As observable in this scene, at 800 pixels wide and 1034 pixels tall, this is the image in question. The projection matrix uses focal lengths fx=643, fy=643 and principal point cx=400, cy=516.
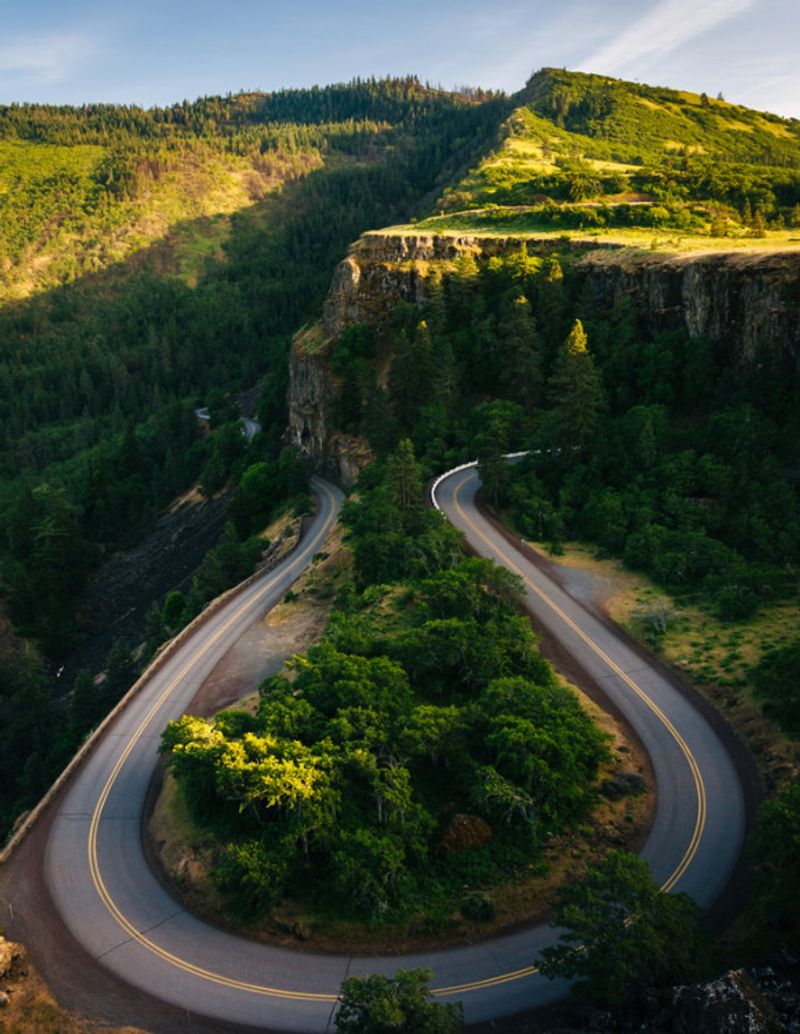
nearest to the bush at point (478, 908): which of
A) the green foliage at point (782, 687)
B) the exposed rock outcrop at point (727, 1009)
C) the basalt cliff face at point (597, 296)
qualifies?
the exposed rock outcrop at point (727, 1009)

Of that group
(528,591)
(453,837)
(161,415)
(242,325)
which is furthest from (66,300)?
(453,837)

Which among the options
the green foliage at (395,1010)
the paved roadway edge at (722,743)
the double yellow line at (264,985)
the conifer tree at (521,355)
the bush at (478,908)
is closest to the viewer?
the green foliage at (395,1010)

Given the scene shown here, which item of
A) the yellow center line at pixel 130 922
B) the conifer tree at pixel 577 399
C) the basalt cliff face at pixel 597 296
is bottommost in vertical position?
the yellow center line at pixel 130 922

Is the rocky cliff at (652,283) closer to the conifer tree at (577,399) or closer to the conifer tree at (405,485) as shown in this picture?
the conifer tree at (577,399)

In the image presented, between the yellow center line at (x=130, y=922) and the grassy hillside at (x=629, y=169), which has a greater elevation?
the grassy hillside at (x=629, y=169)

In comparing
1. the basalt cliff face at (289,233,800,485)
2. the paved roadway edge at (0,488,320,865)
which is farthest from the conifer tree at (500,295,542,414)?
the paved roadway edge at (0,488,320,865)

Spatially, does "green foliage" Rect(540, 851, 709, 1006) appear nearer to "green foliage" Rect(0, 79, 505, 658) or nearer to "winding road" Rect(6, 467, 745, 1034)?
"winding road" Rect(6, 467, 745, 1034)

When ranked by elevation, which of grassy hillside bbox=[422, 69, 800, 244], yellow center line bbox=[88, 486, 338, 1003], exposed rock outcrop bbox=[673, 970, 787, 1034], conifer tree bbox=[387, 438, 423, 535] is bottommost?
yellow center line bbox=[88, 486, 338, 1003]
